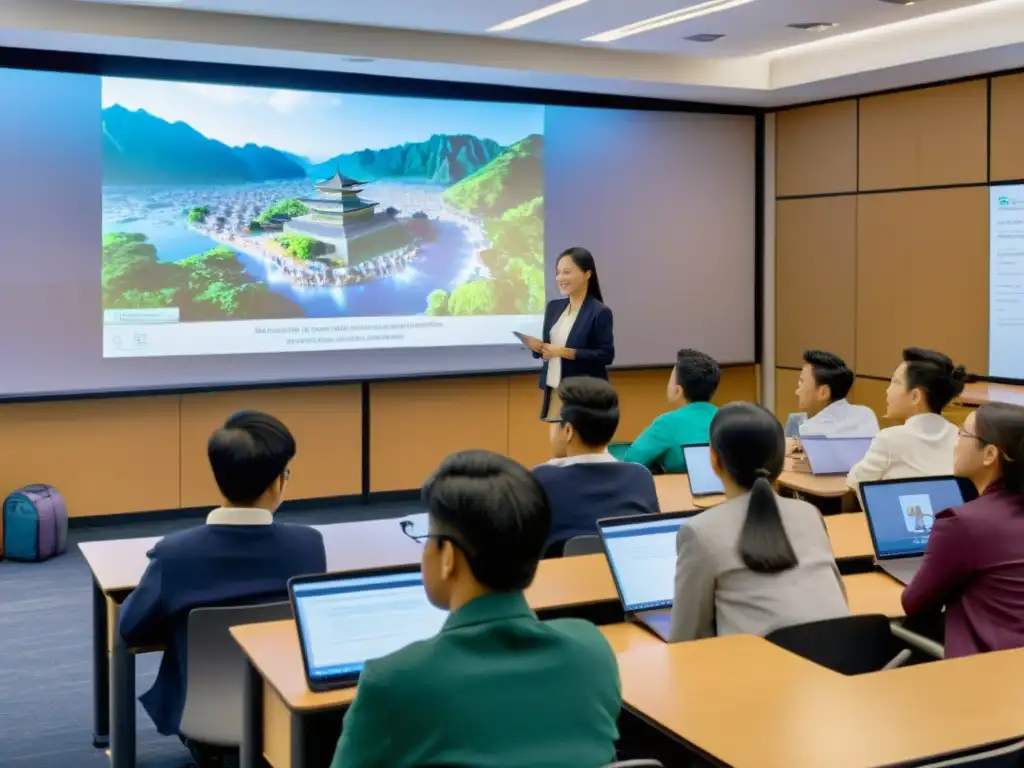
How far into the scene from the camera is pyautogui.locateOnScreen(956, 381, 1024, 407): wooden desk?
22.1 ft

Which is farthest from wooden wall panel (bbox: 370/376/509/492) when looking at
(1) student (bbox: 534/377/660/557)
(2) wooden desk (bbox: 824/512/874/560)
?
(2) wooden desk (bbox: 824/512/874/560)

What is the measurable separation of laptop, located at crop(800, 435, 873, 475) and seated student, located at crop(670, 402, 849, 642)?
2277 millimetres

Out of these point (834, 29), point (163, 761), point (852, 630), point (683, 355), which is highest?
point (834, 29)

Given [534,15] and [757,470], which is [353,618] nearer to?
[757,470]

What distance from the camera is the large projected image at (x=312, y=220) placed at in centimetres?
686

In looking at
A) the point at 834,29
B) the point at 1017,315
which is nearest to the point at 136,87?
the point at 834,29

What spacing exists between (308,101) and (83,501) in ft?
9.04

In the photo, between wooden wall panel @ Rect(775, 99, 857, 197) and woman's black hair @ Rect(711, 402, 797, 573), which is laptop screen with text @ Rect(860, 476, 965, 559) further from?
wooden wall panel @ Rect(775, 99, 857, 197)

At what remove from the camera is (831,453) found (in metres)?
4.96

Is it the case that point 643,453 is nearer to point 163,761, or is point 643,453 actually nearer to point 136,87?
point 163,761

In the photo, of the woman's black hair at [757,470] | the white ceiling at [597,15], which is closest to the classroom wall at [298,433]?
the white ceiling at [597,15]

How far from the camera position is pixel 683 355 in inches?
204

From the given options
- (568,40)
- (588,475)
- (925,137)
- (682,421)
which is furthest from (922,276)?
(588,475)

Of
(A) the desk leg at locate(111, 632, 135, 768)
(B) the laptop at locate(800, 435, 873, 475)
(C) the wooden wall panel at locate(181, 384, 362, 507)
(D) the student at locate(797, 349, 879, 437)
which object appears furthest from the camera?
(C) the wooden wall panel at locate(181, 384, 362, 507)
